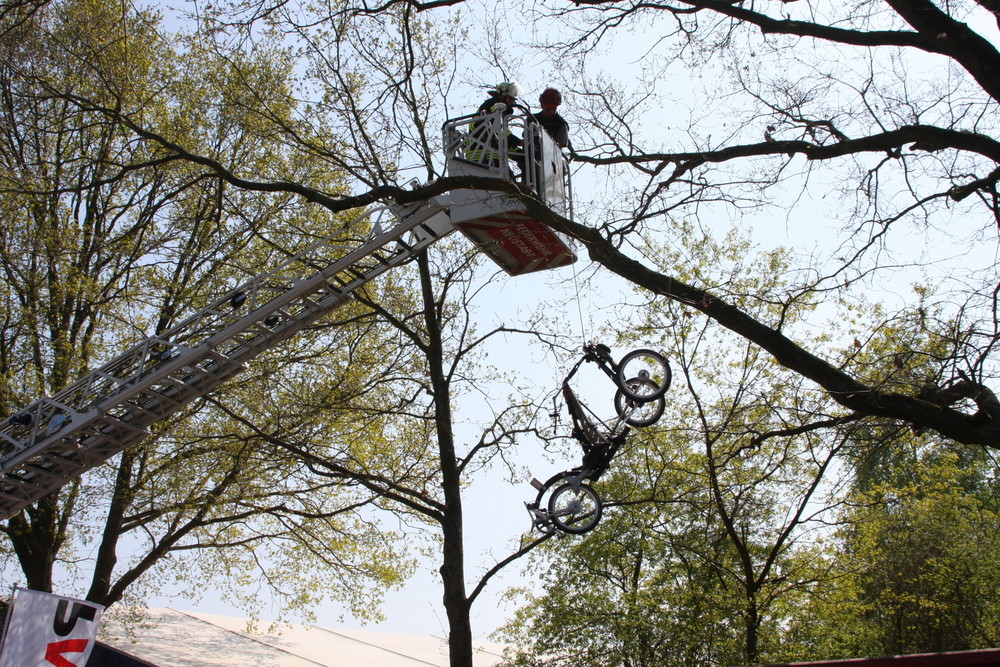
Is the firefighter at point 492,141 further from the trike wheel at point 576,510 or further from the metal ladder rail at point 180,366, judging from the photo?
the trike wheel at point 576,510

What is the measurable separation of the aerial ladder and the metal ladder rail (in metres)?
0.02

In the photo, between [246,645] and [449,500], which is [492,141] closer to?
[449,500]

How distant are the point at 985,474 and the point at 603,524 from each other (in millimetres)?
18125

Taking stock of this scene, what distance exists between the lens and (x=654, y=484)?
16.6 m

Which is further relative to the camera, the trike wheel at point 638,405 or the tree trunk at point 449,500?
the tree trunk at point 449,500

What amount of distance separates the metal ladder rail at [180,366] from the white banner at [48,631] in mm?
2904

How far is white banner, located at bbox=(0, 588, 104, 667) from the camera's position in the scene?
869 centimetres

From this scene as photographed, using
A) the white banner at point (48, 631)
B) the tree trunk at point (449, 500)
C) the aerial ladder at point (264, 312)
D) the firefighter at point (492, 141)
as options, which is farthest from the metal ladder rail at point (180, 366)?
the tree trunk at point (449, 500)

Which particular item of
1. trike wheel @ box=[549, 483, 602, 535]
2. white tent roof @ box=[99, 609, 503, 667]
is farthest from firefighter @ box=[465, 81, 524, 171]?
white tent roof @ box=[99, 609, 503, 667]

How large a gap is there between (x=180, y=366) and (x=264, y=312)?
138 cm

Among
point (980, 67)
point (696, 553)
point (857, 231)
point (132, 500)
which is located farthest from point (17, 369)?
point (980, 67)

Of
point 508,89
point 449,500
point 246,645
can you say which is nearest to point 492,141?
point 508,89

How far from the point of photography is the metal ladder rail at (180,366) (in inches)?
450

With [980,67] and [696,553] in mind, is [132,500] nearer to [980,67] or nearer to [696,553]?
[696,553]
